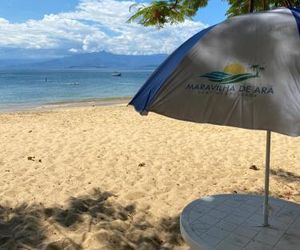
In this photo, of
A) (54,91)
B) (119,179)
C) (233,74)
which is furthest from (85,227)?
(54,91)

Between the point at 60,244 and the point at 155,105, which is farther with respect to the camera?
the point at 60,244

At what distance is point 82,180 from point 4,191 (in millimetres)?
1134

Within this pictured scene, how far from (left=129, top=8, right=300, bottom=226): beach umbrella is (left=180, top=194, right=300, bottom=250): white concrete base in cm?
109

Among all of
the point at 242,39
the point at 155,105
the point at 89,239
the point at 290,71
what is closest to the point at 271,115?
the point at 290,71

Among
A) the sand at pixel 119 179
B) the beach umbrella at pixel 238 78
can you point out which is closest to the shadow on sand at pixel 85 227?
the sand at pixel 119 179

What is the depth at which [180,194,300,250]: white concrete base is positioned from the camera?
2.93m

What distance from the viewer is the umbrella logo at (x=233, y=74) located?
228cm

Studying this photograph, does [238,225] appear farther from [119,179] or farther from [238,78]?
[119,179]

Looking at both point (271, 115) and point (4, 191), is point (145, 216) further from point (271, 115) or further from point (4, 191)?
point (271, 115)

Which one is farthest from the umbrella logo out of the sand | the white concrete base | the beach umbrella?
the sand

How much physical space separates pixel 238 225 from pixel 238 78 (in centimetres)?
149

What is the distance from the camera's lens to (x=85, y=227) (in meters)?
4.28

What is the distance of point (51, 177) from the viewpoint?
596 cm

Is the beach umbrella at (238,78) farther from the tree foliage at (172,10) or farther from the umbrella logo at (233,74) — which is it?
the tree foliage at (172,10)
